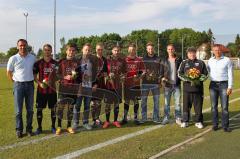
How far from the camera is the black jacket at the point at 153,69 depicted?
921 centimetres

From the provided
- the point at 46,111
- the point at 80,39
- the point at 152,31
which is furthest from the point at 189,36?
the point at 46,111

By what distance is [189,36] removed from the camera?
4060 inches

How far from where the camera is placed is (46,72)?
821cm

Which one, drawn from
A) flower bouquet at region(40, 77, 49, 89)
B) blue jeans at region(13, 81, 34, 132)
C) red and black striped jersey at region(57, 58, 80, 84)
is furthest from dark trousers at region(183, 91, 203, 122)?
blue jeans at region(13, 81, 34, 132)

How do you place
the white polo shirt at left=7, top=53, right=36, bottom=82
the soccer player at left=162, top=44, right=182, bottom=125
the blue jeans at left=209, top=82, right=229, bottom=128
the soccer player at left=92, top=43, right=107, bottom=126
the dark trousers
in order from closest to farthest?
1. the white polo shirt at left=7, top=53, right=36, bottom=82
2. the blue jeans at left=209, top=82, right=229, bottom=128
3. the soccer player at left=92, top=43, right=107, bottom=126
4. the dark trousers
5. the soccer player at left=162, top=44, right=182, bottom=125

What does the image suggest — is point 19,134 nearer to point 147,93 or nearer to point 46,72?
point 46,72

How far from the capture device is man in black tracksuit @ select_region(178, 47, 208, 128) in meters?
8.93

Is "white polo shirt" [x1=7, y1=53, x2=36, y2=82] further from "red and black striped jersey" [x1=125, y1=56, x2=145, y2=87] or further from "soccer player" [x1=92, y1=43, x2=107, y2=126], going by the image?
"red and black striped jersey" [x1=125, y1=56, x2=145, y2=87]

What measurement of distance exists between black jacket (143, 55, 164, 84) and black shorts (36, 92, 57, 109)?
228 centimetres

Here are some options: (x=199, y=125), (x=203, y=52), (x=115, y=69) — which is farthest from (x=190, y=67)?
(x=203, y=52)

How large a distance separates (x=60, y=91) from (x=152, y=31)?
311 feet

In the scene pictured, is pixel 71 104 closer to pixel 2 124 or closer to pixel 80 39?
pixel 2 124

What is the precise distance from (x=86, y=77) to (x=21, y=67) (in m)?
1.50

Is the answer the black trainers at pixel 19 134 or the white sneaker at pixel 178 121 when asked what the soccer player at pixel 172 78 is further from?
the black trainers at pixel 19 134
